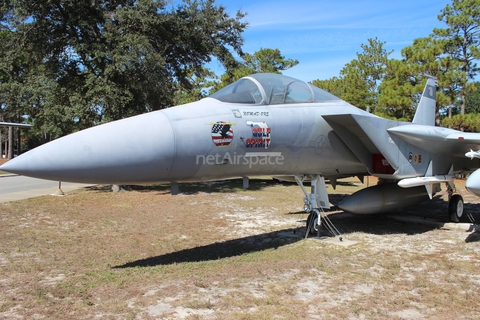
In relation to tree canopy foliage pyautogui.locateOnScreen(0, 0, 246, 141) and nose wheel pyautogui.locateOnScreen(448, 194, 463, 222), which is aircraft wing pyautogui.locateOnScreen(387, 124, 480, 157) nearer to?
nose wheel pyautogui.locateOnScreen(448, 194, 463, 222)

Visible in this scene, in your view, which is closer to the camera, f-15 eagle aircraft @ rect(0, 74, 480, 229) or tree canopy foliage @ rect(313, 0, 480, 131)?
f-15 eagle aircraft @ rect(0, 74, 480, 229)

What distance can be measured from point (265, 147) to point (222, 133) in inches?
32.9

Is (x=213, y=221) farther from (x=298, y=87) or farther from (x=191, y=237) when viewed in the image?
(x=298, y=87)

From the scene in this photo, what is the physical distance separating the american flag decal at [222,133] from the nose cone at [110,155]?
69cm

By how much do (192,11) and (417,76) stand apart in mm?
14995

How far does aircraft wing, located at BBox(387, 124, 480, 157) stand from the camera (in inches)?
300

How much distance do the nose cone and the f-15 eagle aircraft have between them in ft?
0.04

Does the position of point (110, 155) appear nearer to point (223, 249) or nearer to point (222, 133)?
point (222, 133)

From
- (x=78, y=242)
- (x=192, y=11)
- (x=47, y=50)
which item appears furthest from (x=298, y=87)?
(x=47, y=50)

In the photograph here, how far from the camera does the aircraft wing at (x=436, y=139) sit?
25.0ft

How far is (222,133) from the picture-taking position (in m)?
5.60

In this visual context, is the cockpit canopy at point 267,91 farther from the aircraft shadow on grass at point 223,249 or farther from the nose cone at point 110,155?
the aircraft shadow on grass at point 223,249

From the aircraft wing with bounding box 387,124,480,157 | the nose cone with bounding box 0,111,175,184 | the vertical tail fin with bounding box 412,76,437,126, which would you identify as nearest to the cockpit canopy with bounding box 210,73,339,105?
the nose cone with bounding box 0,111,175,184

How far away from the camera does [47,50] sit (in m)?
15.7
